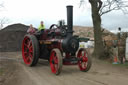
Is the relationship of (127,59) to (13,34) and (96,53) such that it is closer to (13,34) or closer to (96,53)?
(96,53)

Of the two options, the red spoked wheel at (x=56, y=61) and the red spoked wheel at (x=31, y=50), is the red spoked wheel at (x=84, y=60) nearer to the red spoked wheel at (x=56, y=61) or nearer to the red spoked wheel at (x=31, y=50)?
the red spoked wheel at (x=56, y=61)

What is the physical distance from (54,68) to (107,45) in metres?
5.28

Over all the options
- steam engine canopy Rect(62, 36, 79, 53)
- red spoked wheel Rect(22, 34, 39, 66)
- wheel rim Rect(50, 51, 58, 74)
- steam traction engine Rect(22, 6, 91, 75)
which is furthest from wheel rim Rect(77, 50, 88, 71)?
red spoked wheel Rect(22, 34, 39, 66)

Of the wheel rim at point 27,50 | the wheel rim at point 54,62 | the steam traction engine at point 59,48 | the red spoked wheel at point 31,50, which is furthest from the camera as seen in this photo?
the wheel rim at point 27,50

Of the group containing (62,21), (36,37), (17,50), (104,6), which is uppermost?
(104,6)

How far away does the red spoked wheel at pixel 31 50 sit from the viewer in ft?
24.0

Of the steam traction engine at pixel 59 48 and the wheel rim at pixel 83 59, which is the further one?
the wheel rim at pixel 83 59

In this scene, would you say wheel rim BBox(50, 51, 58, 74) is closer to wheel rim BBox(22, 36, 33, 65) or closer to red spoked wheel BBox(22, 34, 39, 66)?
red spoked wheel BBox(22, 34, 39, 66)

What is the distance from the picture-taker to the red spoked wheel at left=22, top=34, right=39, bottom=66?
A: 7306 mm

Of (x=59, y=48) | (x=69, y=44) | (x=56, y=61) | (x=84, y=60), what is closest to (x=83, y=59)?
(x=84, y=60)

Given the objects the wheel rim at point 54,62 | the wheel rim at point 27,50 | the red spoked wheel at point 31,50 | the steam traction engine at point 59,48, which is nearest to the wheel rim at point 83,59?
the steam traction engine at point 59,48

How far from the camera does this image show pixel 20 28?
17047mm

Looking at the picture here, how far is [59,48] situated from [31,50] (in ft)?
5.94

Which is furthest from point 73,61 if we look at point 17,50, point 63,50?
point 17,50
